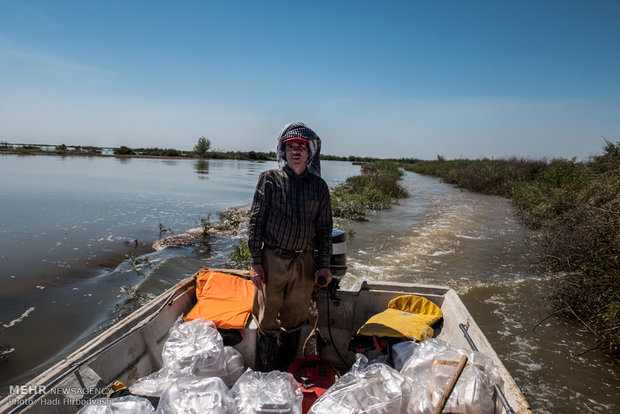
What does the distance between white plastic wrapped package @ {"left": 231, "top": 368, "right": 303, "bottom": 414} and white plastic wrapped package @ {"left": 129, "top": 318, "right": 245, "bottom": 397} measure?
0.49 m

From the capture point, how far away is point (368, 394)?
174cm

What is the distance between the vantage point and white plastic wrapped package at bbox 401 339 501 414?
176cm

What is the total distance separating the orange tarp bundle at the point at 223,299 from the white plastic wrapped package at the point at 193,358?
0.14m

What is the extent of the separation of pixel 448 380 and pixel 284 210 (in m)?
1.47

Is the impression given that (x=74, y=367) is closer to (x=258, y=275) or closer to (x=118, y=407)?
(x=118, y=407)

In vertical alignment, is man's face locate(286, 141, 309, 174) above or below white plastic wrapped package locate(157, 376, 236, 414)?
above

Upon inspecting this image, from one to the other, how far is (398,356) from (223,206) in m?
12.2

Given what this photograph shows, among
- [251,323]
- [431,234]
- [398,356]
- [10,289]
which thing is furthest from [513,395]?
[431,234]

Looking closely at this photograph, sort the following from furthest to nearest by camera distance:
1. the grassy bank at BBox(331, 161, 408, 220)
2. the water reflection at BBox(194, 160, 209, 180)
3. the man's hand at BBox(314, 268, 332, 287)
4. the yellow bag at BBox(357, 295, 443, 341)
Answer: the water reflection at BBox(194, 160, 209, 180) → the grassy bank at BBox(331, 161, 408, 220) → the man's hand at BBox(314, 268, 332, 287) → the yellow bag at BBox(357, 295, 443, 341)

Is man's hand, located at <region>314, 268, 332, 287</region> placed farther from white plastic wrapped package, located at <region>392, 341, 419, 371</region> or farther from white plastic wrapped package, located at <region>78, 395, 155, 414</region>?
white plastic wrapped package, located at <region>78, 395, 155, 414</region>

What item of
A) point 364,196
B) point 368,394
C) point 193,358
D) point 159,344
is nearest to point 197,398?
point 193,358

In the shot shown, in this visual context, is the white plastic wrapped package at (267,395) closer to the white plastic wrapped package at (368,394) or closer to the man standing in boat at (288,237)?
Result: the white plastic wrapped package at (368,394)

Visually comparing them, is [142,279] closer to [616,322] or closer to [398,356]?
[398,356]

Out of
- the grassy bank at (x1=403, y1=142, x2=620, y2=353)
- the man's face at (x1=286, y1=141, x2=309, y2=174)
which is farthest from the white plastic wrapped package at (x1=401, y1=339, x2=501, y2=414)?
the grassy bank at (x1=403, y1=142, x2=620, y2=353)
